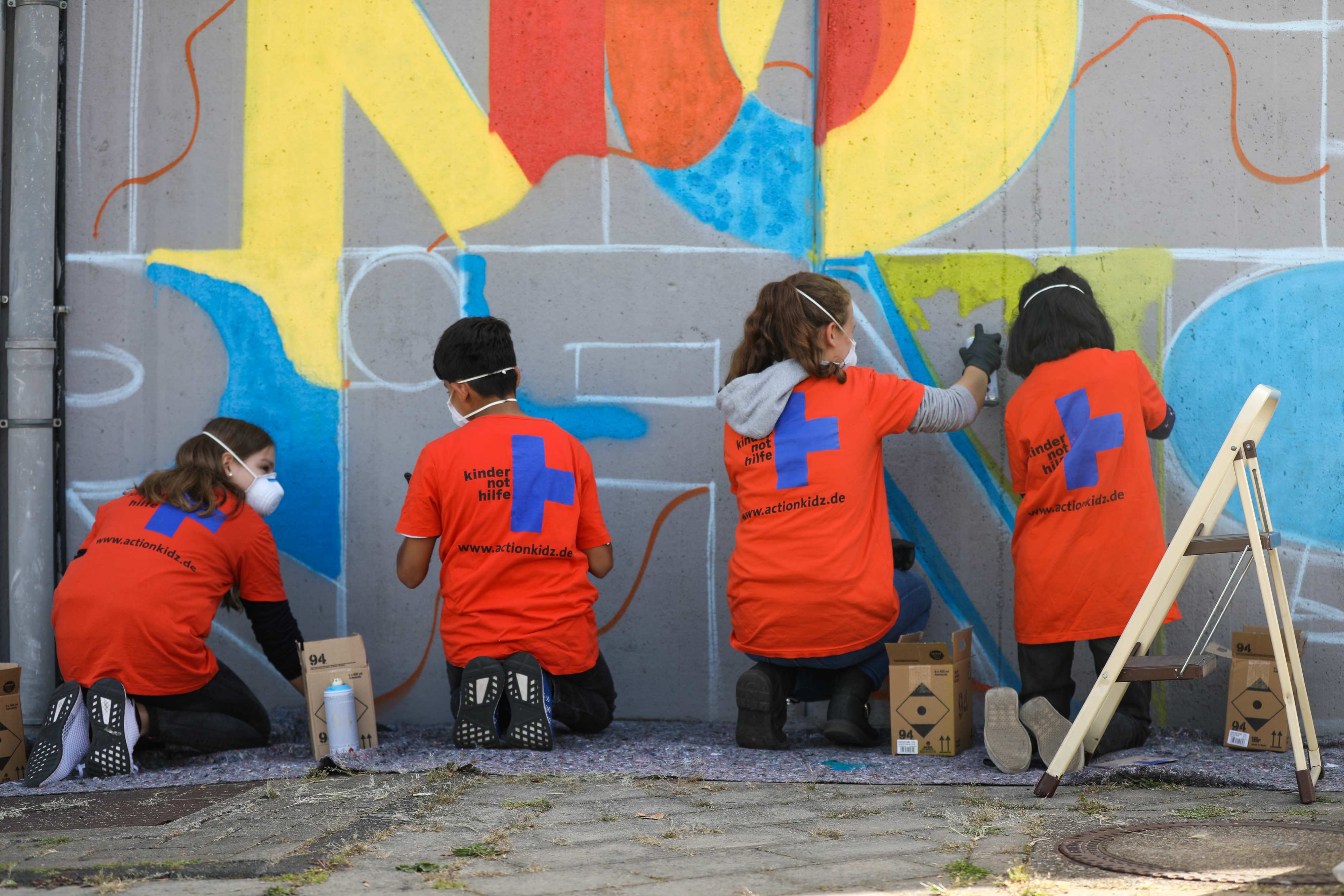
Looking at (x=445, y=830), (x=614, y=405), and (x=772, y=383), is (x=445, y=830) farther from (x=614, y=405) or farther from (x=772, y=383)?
(x=614, y=405)

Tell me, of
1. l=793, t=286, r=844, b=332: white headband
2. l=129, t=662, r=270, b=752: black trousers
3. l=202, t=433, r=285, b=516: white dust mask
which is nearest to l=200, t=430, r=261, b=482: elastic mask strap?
l=202, t=433, r=285, b=516: white dust mask

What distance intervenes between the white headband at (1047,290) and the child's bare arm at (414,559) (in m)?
2.22

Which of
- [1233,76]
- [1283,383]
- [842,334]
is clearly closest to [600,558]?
[842,334]

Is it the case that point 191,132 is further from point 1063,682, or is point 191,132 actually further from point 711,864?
point 1063,682

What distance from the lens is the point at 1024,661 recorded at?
14.0 ft

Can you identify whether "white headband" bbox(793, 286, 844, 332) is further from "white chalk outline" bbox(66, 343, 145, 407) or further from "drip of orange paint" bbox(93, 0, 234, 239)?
"white chalk outline" bbox(66, 343, 145, 407)

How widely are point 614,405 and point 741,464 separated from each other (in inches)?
31.4

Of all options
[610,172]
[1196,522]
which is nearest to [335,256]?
[610,172]

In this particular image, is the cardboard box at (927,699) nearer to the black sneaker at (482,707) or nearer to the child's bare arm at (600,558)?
the child's bare arm at (600,558)

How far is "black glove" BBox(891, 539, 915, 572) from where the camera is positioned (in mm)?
4535

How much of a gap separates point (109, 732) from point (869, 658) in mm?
2483

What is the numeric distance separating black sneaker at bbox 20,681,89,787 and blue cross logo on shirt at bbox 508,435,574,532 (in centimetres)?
149

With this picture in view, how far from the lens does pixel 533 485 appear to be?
14.3 feet

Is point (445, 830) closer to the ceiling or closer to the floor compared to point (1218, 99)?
closer to the floor
